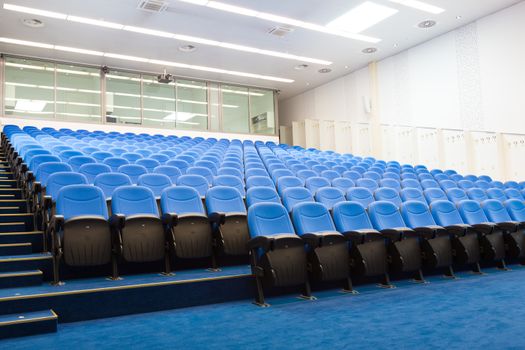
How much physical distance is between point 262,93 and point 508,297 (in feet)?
35.3

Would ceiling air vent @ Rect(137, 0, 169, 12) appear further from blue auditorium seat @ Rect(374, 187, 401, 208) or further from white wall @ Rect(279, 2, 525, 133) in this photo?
white wall @ Rect(279, 2, 525, 133)

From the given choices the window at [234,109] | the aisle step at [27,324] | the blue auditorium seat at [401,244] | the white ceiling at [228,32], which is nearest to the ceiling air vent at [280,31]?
the white ceiling at [228,32]

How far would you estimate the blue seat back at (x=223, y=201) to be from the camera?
11.8 feet

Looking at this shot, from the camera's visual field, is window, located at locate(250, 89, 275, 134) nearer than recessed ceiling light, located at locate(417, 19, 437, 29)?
No

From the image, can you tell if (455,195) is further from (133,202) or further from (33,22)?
(33,22)

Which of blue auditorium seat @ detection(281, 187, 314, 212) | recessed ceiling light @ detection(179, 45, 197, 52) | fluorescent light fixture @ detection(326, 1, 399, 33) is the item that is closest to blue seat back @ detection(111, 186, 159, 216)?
blue auditorium seat @ detection(281, 187, 314, 212)

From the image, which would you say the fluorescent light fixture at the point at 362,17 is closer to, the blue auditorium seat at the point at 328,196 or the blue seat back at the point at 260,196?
the blue auditorium seat at the point at 328,196

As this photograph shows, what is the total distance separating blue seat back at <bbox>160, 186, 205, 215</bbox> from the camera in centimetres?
344

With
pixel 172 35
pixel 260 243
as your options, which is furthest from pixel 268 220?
pixel 172 35

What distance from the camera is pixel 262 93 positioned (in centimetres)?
1297

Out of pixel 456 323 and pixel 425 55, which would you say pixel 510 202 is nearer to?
pixel 456 323

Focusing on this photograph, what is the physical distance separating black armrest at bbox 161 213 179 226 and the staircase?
2.61 ft

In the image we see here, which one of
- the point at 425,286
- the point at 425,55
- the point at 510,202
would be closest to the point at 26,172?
the point at 425,286

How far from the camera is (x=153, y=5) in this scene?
289 inches
